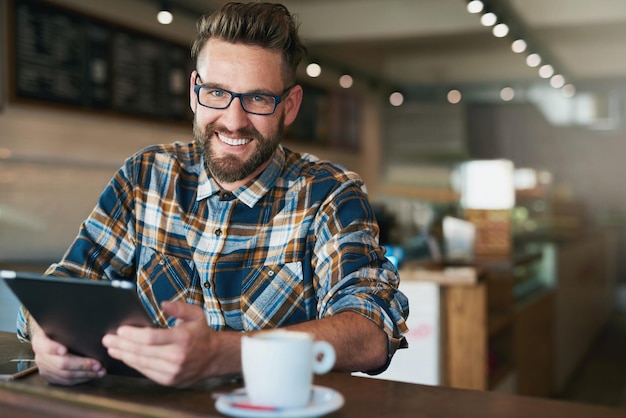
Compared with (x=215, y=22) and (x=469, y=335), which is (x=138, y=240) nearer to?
(x=215, y=22)

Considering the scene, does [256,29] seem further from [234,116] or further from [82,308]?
[82,308]

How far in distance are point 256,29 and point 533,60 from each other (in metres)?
5.14

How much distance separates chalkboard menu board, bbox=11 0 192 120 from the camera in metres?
3.54

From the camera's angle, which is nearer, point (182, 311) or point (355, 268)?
point (182, 311)

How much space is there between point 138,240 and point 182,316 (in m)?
0.59

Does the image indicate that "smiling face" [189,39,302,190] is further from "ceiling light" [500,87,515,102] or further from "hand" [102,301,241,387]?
"ceiling light" [500,87,515,102]

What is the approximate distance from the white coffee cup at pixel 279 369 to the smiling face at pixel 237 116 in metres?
0.61

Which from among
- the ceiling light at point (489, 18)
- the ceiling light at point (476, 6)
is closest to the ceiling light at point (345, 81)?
the ceiling light at point (489, 18)

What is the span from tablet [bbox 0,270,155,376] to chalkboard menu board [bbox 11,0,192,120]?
2.68m

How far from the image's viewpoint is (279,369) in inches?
32.8

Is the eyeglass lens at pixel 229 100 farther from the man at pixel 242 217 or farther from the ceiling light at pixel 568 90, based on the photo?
the ceiling light at pixel 568 90

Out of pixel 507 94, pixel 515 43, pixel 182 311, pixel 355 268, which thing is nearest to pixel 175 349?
pixel 182 311

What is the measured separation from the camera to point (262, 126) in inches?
55.5

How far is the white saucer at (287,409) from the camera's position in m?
0.84
